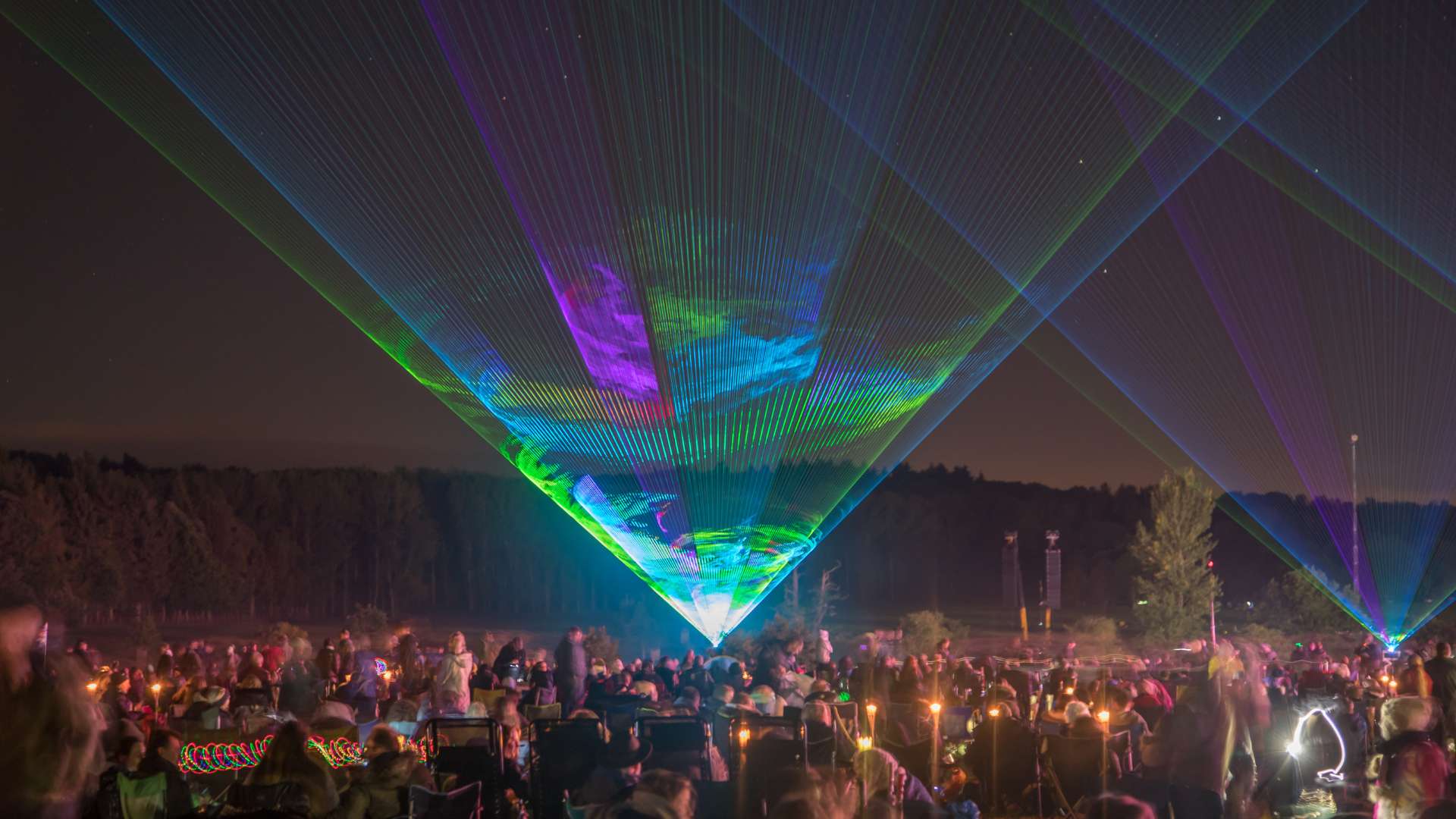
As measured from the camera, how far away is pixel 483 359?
20.0m

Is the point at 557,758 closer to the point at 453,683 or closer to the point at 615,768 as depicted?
the point at 615,768

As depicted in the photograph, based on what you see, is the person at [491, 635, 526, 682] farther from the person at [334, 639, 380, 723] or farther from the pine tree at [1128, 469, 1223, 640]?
the pine tree at [1128, 469, 1223, 640]

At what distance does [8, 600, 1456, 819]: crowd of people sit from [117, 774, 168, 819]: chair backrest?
0.01m

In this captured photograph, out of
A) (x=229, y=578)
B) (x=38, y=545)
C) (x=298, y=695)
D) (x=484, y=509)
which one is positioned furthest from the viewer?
(x=484, y=509)

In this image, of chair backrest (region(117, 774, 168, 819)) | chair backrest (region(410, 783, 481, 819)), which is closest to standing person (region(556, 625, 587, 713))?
chair backrest (region(410, 783, 481, 819))

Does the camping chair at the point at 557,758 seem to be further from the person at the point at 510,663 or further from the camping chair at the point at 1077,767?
the person at the point at 510,663

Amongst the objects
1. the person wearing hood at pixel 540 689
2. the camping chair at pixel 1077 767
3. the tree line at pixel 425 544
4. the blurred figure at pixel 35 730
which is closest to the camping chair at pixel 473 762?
the blurred figure at pixel 35 730

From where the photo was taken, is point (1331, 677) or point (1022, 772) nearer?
point (1022, 772)

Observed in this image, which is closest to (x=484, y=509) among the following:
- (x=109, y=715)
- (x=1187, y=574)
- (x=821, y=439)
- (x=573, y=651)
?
(x=1187, y=574)

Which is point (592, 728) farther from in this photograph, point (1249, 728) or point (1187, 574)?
point (1187, 574)

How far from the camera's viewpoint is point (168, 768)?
748 cm

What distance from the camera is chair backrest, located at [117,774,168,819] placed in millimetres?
6930

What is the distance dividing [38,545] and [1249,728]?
141 feet

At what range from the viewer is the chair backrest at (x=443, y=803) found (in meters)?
6.78
